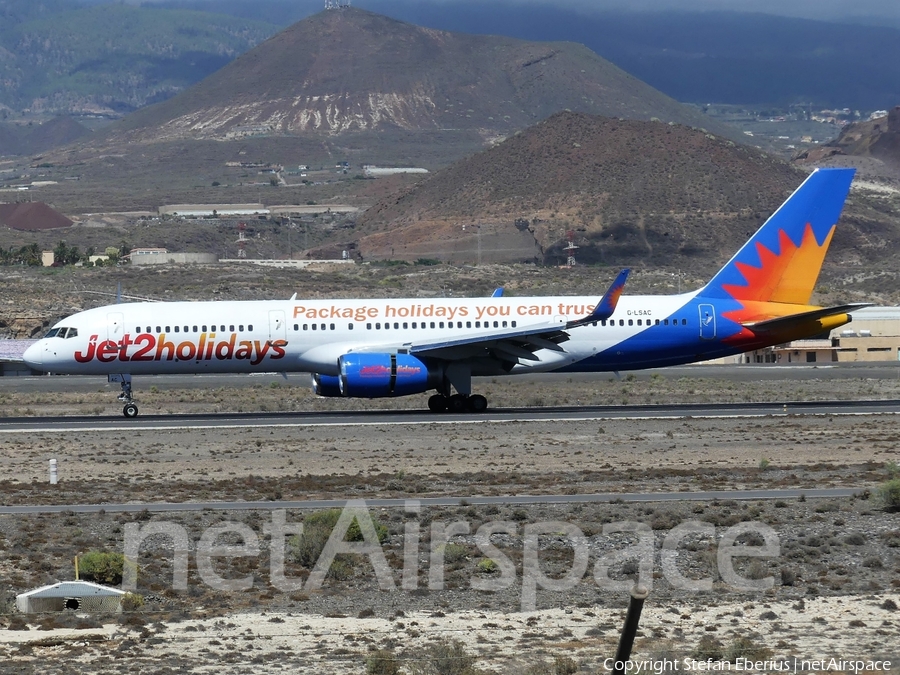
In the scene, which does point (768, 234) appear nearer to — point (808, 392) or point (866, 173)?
point (808, 392)

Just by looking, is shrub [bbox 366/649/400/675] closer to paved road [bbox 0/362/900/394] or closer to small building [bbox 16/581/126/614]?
small building [bbox 16/581/126/614]

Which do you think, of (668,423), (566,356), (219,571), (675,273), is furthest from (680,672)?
(675,273)

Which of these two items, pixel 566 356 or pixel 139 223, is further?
pixel 139 223

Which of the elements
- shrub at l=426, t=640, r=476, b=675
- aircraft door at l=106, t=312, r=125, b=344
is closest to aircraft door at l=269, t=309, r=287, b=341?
aircraft door at l=106, t=312, r=125, b=344

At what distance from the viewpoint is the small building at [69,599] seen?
17.0 m

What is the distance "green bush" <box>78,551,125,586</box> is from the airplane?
20989 mm

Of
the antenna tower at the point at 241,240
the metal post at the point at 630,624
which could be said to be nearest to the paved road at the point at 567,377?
the metal post at the point at 630,624

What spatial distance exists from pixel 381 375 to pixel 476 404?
4196 mm

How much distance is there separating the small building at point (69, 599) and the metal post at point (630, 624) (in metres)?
8.94

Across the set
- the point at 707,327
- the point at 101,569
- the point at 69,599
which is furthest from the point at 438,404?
the point at 69,599

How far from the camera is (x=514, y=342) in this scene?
3959cm

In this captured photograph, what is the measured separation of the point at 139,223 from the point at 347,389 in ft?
492

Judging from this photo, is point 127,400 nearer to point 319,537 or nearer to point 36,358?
point 36,358

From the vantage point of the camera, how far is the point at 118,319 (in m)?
41.3
